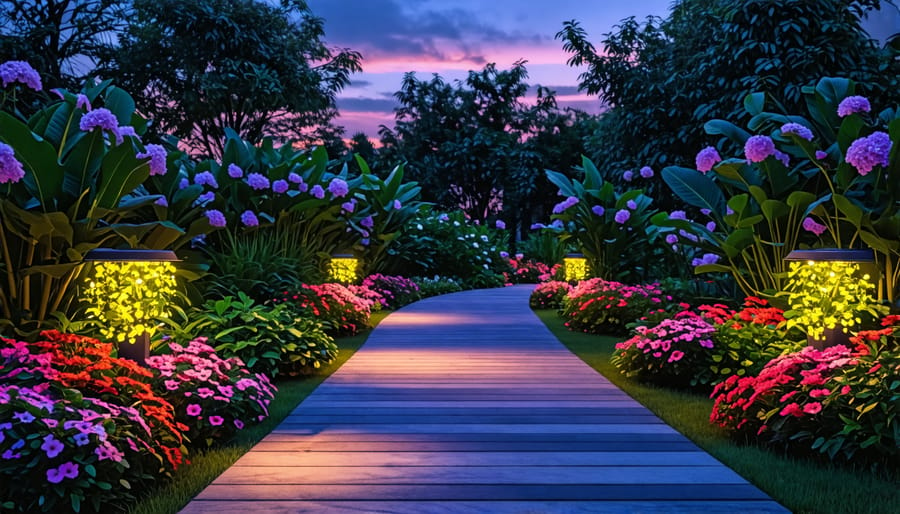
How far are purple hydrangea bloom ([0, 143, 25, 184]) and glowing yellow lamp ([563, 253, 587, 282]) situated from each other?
8.02 metres

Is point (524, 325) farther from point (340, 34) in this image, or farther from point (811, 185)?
point (340, 34)

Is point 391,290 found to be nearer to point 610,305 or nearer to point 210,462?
point 610,305

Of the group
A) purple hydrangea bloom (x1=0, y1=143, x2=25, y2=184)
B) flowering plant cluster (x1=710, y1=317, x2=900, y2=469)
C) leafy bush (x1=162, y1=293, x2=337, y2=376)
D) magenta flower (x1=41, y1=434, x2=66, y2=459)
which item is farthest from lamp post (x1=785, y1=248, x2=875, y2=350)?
purple hydrangea bloom (x1=0, y1=143, x2=25, y2=184)

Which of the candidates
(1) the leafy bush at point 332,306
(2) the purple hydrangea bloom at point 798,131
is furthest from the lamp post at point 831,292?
(1) the leafy bush at point 332,306

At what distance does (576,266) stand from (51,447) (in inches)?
338

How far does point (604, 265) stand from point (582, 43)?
4783 mm

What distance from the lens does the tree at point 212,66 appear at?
64.1ft

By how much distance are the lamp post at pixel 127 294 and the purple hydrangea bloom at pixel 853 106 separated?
4308 mm

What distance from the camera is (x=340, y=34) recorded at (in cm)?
2288

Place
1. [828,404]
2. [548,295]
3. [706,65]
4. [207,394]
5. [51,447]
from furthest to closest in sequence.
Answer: [548,295]
[706,65]
[207,394]
[828,404]
[51,447]

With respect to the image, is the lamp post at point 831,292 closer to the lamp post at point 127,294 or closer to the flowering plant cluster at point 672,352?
the flowering plant cluster at point 672,352

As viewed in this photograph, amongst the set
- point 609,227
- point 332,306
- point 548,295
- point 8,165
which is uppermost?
point 8,165

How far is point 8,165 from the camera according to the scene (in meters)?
3.04

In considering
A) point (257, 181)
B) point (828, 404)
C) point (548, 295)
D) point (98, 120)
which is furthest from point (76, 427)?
point (548, 295)
